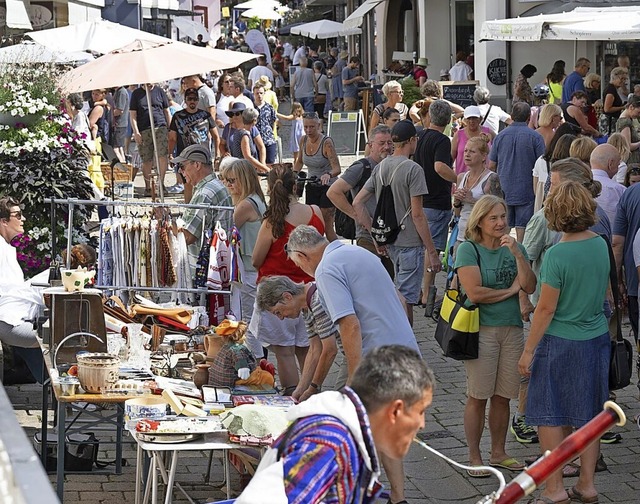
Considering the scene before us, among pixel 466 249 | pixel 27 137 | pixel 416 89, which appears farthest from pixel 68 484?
pixel 416 89

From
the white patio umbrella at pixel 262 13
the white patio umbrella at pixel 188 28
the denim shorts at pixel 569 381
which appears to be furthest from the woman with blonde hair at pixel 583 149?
the white patio umbrella at pixel 262 13

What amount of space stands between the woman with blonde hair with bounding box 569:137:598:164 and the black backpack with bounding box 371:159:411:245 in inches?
51.8

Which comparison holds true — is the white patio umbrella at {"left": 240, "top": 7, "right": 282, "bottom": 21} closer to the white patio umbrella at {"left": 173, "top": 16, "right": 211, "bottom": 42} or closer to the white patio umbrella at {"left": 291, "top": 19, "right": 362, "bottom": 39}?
the white patio umbrella at {"left": 173, "top": 16, "right": 211, "bottom": 42}

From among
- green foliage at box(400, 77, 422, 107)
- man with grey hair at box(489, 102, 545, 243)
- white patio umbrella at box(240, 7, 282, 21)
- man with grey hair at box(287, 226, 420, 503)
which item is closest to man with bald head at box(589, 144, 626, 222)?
man with grey hair at box(287, 226, 420, 503)

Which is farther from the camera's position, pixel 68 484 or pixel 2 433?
pixel 68 484

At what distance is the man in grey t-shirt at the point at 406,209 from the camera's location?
9.51 meters

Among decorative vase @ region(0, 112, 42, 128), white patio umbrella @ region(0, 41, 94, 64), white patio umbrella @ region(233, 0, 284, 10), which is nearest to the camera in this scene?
decorative vase @ region(0, 112, 42, 128)

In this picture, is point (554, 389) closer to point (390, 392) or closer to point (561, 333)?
point (561, 333)

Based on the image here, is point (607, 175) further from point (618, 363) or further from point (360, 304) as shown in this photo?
point (360, 304)

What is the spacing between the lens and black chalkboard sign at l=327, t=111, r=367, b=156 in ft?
73.8

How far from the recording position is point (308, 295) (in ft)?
20.8

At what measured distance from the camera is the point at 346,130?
22531 millimetres

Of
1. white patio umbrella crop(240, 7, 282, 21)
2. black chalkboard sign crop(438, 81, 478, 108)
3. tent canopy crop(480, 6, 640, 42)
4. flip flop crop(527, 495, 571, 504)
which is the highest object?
white patio umbrella crop(240, 7, 282, 21)

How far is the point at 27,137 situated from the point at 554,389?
542 centimetres
